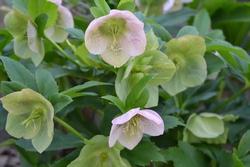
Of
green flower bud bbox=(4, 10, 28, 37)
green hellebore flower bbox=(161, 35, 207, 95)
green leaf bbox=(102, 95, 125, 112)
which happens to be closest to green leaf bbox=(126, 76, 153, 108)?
green leaf bbox=(102, 95, 125, 112)

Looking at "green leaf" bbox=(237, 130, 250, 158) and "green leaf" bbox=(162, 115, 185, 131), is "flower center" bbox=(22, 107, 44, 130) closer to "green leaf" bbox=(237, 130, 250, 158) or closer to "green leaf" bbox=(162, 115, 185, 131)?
"green leaf" bbox=(162, 115, 185, 131)

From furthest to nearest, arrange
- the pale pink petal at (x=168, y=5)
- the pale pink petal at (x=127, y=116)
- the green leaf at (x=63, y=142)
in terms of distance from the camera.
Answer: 1. the pale pink petal at (x=168, y=5)
2. the green leaf at (x=63, y=142)
3. the pale pink petal at (x=127, y=116)

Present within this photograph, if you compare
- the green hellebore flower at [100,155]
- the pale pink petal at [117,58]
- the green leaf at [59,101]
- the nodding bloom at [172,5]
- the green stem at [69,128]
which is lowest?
the nodding bloom at [172,5]

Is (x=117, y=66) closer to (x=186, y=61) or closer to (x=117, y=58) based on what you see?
(x=117, y=58)

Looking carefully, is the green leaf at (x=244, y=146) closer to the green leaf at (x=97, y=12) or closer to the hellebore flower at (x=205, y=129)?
the hellebore flower at (x=205, y=129)

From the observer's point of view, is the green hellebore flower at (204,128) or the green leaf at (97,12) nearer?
the green leaf at (97,12)

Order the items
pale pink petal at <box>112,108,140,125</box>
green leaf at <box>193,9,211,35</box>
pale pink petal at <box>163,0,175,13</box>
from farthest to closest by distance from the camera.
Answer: pale pink petal at <box>163,0,175,13</box>, green leaf at <box>193,9,211,35</box>, pale pink petal at <box>112,108,140,125</box>

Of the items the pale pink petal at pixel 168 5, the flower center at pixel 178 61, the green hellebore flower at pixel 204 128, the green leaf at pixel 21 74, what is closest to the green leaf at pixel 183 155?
the green hellebore flower at pixel 204 128
